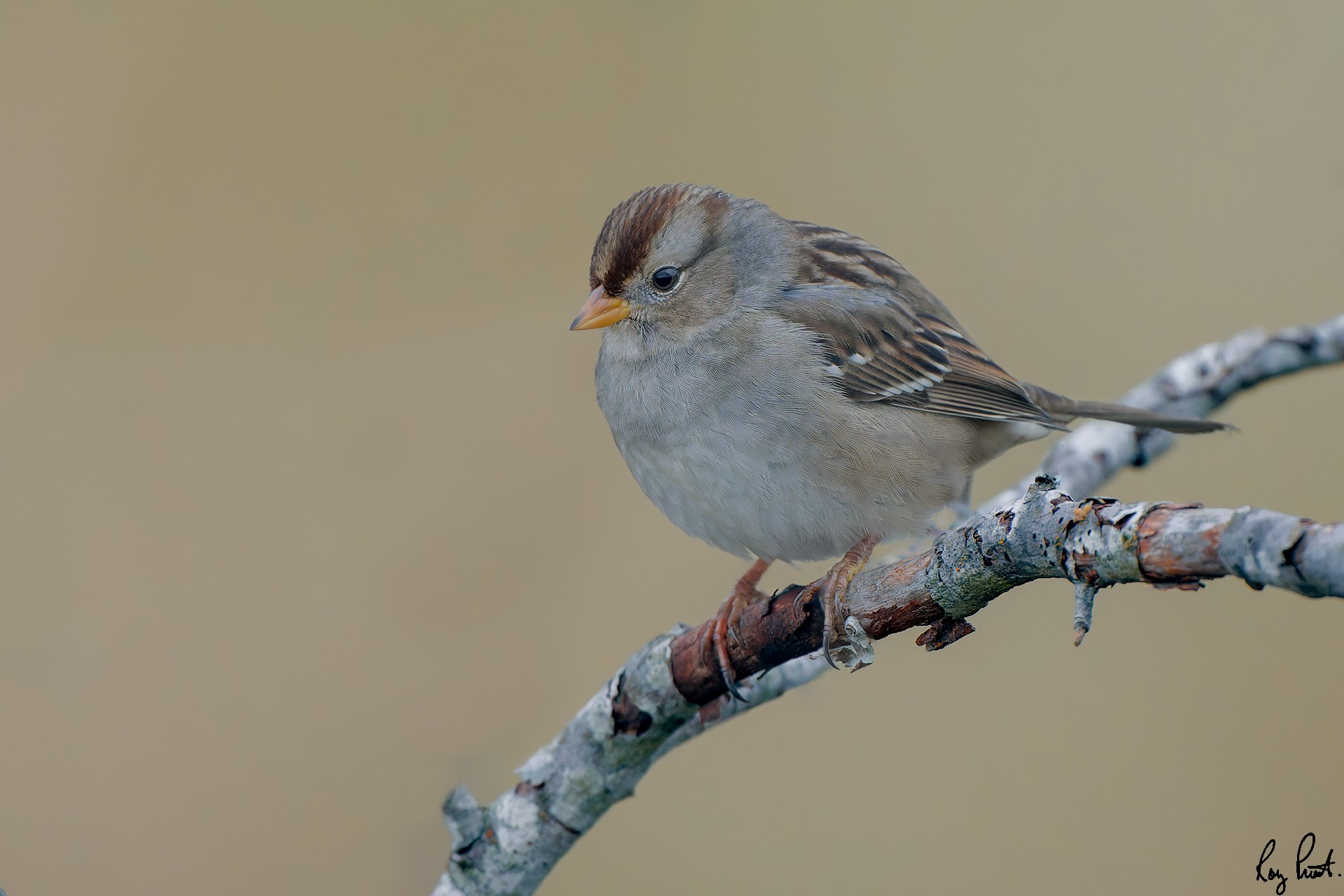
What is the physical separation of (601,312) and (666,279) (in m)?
0.22

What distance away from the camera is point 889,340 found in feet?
10.8

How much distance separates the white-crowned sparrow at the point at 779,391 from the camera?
2.89 m

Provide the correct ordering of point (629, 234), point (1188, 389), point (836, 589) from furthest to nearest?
point (1188, 389), point (629, 234), point (836, 589)

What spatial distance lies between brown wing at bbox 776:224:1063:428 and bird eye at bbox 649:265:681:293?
32 cm

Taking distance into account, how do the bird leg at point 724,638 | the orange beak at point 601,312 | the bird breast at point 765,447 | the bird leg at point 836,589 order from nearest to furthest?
the bird leg at point 836,589 → the bird leg at point 724,638 → the bird breast at point 765,447 → the orange beak at point 601,312

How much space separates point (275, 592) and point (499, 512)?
96 centimetres

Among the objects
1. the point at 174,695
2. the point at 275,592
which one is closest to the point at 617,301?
the point at 275,592

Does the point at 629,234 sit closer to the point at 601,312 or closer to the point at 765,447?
the point at 601,312

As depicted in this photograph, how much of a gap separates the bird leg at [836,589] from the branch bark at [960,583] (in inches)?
1.7

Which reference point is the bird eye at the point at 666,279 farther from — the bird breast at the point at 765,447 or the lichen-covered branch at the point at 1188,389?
the lichen-covered branch at the point at 1188,389

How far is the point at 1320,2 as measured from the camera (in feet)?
15.3

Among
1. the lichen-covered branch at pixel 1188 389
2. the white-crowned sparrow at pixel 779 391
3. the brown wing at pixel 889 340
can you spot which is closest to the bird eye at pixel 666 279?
the white-crowned sparrow at pixel 779 391

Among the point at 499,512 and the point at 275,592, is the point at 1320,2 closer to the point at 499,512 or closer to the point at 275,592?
the point at 499,512
